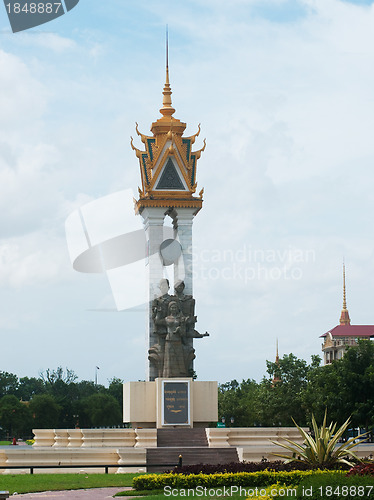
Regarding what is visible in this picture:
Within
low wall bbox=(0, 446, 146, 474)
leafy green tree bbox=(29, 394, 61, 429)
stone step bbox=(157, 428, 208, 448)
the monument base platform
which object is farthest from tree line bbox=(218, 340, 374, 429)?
leafy green tree bbox=(29, 394, 61, 429)

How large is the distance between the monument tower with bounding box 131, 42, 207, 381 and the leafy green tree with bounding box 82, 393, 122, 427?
106ft

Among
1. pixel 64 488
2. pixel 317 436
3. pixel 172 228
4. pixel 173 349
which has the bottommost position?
pixel 64 488

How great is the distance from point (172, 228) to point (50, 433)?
9.55 m

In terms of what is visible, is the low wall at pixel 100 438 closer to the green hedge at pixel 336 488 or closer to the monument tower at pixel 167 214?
the monument tower at pixel 167 214

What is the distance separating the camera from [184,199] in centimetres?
3095

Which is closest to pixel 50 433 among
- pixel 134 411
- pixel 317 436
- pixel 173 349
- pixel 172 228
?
pixel 134 411

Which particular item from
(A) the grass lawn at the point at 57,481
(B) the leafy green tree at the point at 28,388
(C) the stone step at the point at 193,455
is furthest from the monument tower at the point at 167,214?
(B) the leafy green tree at the point at 28,388

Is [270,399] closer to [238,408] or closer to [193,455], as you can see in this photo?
[238,408]

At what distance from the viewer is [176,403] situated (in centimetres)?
2795

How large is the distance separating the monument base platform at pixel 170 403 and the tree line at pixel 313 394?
530 centimetres

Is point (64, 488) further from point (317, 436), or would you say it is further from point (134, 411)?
point (134, 411)

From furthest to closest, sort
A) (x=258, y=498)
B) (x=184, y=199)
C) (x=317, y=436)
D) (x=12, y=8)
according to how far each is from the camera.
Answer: (x=184, y=199) → (x=317, y=436) → (x=12, y=8) → (x=258, y=498)

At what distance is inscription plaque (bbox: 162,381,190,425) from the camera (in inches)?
1094

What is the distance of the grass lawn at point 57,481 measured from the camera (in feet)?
59.0
